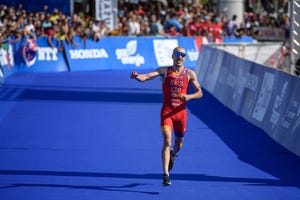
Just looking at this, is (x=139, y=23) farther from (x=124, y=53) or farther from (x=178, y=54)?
(x=178, y=54)

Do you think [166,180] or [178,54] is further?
[178,54]

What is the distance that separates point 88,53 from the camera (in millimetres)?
32062

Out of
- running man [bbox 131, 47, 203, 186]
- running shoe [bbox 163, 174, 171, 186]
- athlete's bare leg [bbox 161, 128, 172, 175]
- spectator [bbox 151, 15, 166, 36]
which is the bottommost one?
spectator [bbox 151, 15, 166, 36]

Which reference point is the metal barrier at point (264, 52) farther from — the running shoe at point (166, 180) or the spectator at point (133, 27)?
the running shoe at point (166, 180)

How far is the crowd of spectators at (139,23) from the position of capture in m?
29.2

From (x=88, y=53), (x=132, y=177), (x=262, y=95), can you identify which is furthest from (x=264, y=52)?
(x=132, y=177)

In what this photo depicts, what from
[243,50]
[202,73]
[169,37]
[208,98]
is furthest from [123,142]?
[169,37]

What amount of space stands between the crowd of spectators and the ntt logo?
509mm

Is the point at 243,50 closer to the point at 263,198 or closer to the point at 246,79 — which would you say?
the point at 246,79

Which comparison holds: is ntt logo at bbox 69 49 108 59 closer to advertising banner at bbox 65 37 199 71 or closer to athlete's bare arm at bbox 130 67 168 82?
advertising banner at bbox 65 37 199 71

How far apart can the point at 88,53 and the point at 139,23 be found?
454 centimetres

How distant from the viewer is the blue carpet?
973cm

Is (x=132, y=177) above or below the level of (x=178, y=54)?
below

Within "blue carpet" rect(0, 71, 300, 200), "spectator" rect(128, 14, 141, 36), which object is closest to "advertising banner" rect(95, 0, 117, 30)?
"spectator" rect(128, 14, 141, 36)
